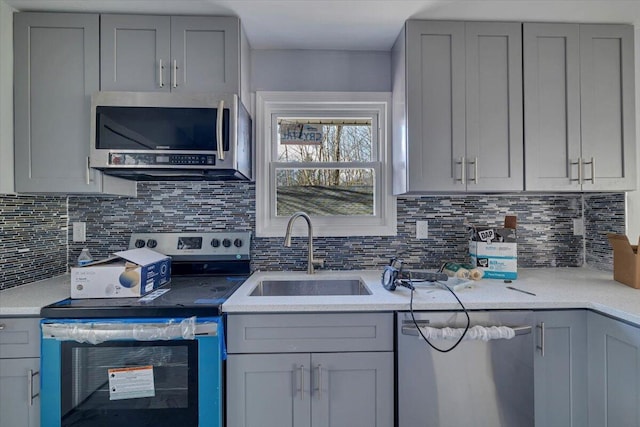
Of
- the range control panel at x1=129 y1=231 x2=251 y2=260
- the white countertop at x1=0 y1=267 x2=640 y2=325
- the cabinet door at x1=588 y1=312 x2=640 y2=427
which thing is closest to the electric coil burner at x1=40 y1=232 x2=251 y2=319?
the range control panel at x1=129 y1=231 x2=251 y2=260

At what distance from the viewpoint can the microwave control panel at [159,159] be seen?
57.9 inches

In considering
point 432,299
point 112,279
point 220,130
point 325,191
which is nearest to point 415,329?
point 432,299

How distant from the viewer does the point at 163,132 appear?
1498 millimetres

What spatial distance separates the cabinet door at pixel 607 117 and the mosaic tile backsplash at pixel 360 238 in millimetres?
263

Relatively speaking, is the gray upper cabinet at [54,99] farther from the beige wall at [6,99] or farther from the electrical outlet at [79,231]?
the electrical outlet at [79,231]

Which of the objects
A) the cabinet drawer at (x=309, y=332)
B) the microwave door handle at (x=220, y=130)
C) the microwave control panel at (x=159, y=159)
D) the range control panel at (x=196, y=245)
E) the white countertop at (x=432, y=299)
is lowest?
the cabinet drawer at (x=309, y=332)

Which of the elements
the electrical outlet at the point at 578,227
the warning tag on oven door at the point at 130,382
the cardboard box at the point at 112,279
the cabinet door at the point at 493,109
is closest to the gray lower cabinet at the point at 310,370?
the warning tag on oven door at the point at 130,382

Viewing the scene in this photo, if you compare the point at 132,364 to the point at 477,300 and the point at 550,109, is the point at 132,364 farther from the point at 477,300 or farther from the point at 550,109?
the point at 550,109

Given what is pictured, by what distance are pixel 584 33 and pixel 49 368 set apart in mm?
3066

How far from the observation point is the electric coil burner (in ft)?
4.16

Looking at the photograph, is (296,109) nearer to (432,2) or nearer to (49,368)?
(432,2)

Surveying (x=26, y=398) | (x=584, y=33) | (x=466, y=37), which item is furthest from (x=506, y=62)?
(x=26, y=398)

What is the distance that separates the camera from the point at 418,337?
1.30 m

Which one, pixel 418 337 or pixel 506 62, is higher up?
pixel 506 62
